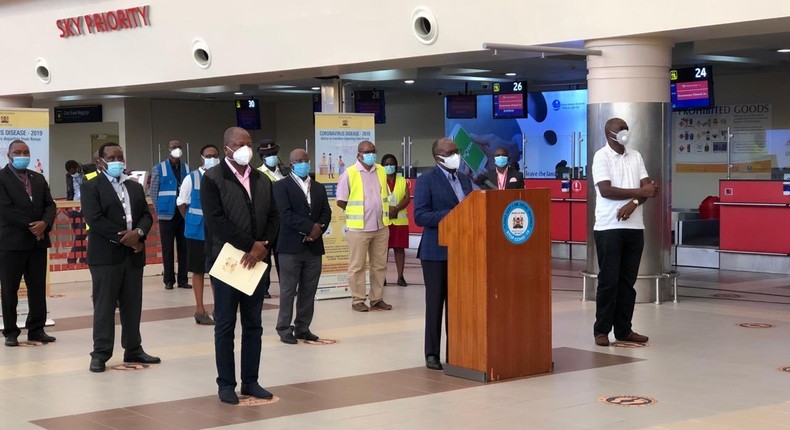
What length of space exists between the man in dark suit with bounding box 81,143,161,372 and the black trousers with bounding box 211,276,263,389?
5.43ft

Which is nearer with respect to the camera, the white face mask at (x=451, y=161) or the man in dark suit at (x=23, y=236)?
the white face mask at (x=451, y=161)

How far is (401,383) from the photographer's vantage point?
Result: 27.0 feet

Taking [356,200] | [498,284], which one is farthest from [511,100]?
[498,284]

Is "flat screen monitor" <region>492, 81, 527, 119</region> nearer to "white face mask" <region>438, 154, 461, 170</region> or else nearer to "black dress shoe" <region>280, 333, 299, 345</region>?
"black dress shoe" <region>280, 333, 299, 345</region>

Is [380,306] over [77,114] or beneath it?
beneath

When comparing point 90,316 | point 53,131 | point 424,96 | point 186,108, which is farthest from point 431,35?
point 53,131

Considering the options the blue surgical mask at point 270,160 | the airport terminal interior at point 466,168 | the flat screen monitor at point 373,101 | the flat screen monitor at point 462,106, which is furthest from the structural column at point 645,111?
the flat screen monitor at point 373,101

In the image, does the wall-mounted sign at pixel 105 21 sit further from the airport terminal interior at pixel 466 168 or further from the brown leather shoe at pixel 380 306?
the brown leather shoe at pixel 380 306

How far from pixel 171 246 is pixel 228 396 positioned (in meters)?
7.89

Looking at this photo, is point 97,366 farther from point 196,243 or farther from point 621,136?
point 621,136

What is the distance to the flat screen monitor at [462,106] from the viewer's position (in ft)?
81.3

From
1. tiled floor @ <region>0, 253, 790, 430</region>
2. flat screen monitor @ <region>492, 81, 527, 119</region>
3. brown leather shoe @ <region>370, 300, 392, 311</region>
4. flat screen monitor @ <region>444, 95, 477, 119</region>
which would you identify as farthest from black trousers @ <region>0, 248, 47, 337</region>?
flat screen monitor @ <region>444, 95, 477, 119</region>

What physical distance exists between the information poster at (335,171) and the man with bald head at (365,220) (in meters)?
A: 1.06

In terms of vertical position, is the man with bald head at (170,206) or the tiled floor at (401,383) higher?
the man with bald head at (170,206)
